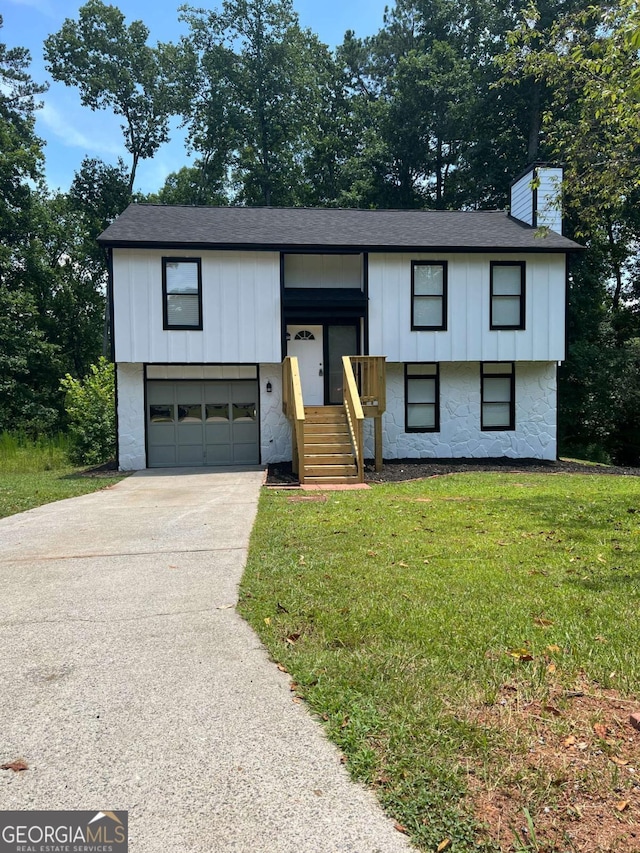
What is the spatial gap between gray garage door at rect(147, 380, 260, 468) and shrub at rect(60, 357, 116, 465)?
10.3 ft

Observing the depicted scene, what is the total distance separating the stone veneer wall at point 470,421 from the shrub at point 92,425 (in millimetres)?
7930

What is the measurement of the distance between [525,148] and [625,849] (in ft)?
100

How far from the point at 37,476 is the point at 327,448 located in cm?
746

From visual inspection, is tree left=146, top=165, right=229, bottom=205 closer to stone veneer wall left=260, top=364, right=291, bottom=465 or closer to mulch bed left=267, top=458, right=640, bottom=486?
stone veneer wall left=260, top=364, right=291, bottom=465

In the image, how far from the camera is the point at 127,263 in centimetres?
1409

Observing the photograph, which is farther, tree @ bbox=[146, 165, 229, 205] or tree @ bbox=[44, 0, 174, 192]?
tree @ bbox=[146, 165, 229, 205]

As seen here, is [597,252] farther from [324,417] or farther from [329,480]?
[329,480]

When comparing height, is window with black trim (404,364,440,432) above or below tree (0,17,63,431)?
below

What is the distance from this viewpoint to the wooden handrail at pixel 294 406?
11883mm

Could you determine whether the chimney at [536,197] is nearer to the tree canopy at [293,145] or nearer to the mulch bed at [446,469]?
the mulch bed at [446,469]

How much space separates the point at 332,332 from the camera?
16016 mm

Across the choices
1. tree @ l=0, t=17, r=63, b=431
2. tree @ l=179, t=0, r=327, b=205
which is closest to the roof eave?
tree @ l=0, t=17, r=63, b=431

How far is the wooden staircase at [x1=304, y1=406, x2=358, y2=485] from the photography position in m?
11.9

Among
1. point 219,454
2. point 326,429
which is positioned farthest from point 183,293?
point 326,429
